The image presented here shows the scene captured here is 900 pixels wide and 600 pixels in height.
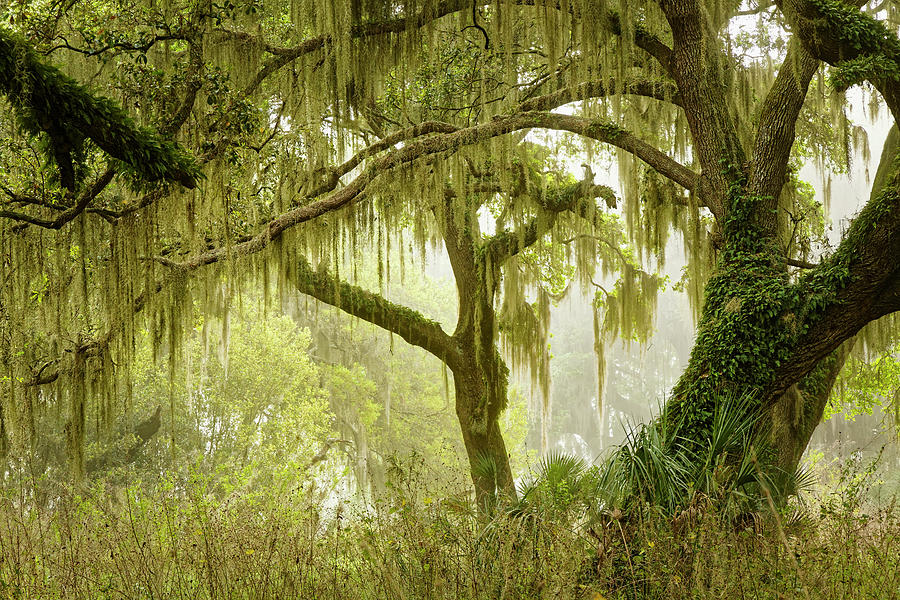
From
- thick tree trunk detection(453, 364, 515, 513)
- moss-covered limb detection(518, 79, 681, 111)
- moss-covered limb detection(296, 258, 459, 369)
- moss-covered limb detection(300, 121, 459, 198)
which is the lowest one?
thick tree trunk detection(453, 364, 515, 513)

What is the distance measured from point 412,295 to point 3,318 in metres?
17.9

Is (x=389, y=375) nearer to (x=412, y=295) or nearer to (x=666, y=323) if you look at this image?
(x=412, y=295)

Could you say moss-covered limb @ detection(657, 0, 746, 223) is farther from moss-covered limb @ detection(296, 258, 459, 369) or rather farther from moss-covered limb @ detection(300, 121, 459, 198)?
moss-covered limb @ detection(296, 258, 459, 369)

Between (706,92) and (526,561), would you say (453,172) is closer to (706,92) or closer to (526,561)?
(706,92)

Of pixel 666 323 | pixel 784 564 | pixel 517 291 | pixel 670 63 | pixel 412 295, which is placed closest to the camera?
pixel 784 564

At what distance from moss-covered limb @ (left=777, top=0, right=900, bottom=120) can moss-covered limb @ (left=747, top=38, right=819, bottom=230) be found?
364mm

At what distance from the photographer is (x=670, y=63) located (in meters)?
6.12

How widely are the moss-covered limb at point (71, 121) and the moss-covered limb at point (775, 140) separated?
15.0 feet

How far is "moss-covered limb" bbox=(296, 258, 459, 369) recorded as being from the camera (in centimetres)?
920

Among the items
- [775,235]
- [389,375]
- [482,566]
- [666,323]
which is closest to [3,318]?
[482,566]

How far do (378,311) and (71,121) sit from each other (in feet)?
22.9

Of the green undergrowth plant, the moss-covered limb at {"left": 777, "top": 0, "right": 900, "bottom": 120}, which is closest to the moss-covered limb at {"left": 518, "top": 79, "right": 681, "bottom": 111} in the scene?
the moss-covered limb at {"left": 777, "top": 0, "right": 900, "bottom": 120}

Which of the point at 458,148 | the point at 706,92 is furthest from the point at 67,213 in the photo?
the point at 706,92

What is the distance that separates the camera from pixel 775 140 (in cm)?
584
